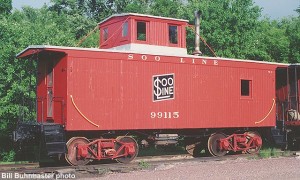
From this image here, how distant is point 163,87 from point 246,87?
4198 mm

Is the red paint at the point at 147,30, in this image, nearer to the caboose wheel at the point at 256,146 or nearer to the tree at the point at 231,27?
the caboose wheel at the point at 256,146

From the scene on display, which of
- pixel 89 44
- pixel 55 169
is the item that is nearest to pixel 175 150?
pixel 55 169

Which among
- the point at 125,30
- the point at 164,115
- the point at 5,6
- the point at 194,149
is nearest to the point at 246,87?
the point at 194,149

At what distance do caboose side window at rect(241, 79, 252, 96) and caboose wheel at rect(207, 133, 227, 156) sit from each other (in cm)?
209

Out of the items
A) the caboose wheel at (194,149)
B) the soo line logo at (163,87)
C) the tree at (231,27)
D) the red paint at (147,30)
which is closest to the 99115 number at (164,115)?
the soo line logo at (163,87)

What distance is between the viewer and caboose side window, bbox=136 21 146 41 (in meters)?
15.8

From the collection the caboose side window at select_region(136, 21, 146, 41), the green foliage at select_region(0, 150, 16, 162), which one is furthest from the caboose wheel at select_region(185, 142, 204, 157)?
the green foliage at select_region(0, 150, 16, 162)

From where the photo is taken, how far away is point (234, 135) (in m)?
16.5

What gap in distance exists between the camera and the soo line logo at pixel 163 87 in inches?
578

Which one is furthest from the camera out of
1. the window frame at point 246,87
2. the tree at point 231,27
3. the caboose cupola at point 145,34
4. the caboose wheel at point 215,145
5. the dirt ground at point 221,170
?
the tree at point 231,27

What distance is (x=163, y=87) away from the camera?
1484cm

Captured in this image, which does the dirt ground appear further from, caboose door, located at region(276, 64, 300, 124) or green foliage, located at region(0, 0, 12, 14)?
green foliage, located at region(0, 0, 12, 14)

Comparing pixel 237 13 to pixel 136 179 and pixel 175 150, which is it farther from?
pixel 136 179

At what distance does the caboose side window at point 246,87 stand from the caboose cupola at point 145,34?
2.85m
